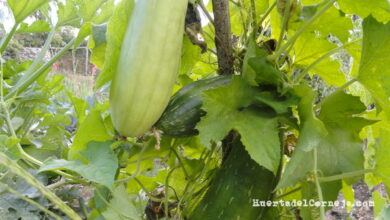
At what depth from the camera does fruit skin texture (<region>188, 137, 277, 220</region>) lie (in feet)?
1.82

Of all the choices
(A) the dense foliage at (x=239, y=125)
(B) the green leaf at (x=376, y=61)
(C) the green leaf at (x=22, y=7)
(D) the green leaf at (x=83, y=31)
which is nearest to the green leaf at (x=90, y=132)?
(A) the dense foliage at (x=239, y=125)

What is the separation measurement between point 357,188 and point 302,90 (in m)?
2.35

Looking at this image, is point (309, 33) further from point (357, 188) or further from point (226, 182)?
point (357, 188)

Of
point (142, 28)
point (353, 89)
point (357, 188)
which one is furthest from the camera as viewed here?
point (357, 188)

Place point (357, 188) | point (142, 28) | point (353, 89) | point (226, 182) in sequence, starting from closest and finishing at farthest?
point (142, 28) < point (226, 182) < point (353, 89) < point (357, 188)

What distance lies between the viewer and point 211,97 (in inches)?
18.5

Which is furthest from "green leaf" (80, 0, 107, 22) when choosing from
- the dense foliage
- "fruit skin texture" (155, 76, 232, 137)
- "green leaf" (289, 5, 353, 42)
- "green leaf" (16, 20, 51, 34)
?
"green leaf" (289, 5, 353, 42)

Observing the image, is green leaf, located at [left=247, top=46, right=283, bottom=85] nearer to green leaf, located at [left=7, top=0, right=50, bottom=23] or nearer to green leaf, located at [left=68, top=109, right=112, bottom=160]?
green leaf, located at [left=68, top=109, right=112, bottom=160]

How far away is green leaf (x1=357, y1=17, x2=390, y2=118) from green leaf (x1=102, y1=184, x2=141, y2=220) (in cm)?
38

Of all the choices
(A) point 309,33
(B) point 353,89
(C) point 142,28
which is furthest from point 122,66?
(B) point 353,89

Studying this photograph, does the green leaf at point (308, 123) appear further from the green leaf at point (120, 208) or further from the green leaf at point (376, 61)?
the green leaf at point (120, 208)

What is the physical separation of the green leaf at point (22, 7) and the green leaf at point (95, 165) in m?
0.33

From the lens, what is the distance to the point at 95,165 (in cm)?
45

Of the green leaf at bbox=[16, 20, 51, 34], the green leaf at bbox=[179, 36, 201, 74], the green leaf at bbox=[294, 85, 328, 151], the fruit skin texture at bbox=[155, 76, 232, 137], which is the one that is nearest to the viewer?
the green leaf at bbox=[294, 85, 328, 151]
